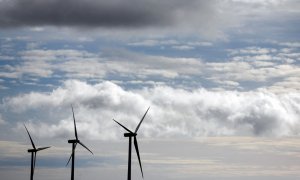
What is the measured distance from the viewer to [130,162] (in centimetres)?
13188

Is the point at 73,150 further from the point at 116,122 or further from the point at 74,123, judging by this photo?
the point at 116,122

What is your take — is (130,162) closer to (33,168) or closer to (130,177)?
(130,177)

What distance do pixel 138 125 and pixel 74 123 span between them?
26.7m

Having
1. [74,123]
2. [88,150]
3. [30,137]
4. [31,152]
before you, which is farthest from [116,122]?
[31,152]

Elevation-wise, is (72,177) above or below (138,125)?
below

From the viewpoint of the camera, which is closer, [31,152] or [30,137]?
[30,137]

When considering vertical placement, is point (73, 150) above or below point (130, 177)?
above

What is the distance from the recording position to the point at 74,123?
160 metres

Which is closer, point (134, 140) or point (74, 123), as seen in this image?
point (134, 140)

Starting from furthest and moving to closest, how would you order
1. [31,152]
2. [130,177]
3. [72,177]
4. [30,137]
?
[31,152]
[30,137]
[72,177]
[130,177]

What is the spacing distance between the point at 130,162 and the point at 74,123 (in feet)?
113

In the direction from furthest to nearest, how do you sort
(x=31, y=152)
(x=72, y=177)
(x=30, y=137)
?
1. (x=31, y=152)
2. (x=30, y=137)
3. (x=72, y=177)

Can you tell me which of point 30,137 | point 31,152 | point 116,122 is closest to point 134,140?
point 116,122

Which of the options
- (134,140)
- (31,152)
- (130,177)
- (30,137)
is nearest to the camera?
(130,177)
